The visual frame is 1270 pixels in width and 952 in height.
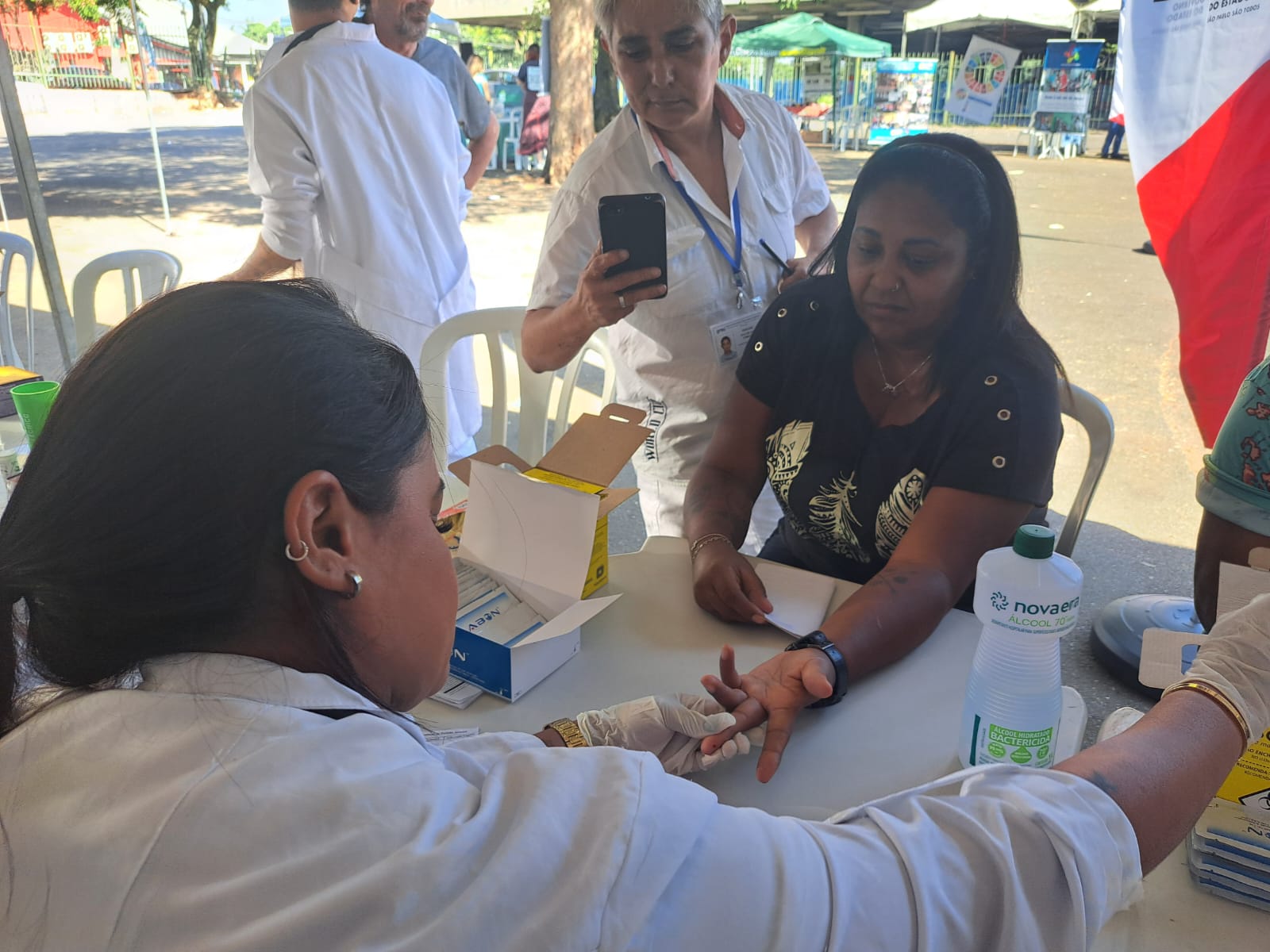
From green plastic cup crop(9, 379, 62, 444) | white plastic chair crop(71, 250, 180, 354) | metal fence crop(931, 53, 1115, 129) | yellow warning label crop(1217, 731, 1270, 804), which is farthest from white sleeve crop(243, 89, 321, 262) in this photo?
metal fence crop(931, 53, 1115, 129)

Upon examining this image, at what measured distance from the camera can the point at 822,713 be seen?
1.11m

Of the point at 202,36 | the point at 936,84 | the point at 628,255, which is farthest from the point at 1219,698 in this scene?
the point at 936,84

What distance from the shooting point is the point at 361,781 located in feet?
1.70

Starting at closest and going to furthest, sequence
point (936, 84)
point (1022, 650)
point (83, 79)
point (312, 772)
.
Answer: point (312, 772), point (1022, 650), point (83, 79), point (936, 84)

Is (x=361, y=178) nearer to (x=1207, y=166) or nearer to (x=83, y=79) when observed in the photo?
(x=1207, y=166)

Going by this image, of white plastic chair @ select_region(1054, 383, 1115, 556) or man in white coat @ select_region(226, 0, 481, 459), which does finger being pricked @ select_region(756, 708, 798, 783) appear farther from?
man in white coat @ select_region(226, 0, 481, 459)

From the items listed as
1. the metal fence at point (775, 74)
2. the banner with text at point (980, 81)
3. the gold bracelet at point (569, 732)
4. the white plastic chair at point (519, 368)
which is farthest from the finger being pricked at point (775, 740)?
the metal fence at point (775, 74)

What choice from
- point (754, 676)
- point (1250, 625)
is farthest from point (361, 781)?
point (1250, 625)

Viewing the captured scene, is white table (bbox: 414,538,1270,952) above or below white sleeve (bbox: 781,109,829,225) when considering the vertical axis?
below

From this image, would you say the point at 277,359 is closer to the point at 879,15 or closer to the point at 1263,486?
the point at 1263,486

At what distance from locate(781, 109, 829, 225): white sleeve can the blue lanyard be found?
0.26m

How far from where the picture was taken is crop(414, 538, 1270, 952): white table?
2.61 feet

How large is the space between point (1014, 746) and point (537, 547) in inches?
26.3

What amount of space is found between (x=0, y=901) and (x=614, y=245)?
1.35m
